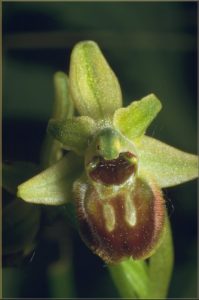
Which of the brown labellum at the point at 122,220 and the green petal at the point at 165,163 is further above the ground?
the green petal at the point at 165,163

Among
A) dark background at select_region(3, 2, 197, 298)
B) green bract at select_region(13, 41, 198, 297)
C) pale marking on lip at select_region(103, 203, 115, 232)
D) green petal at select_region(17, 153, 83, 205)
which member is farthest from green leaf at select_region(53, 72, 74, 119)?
dark background at select_region(3, 2, 197, 298)

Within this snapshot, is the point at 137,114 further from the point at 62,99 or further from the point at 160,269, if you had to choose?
the point at 160,269

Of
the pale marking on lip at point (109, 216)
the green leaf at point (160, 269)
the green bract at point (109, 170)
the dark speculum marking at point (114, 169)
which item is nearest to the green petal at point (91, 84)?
the green bract at point (109, 170)

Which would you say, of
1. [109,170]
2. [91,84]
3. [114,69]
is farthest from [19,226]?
[114,69]

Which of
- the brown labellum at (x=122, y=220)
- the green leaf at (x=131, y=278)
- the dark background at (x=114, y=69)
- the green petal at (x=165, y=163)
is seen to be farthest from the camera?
the dark background at (x=114, y=69)

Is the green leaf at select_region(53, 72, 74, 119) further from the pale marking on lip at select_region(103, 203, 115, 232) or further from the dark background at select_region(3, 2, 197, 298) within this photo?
the dark background at select_region(3, 2, 197, 298)

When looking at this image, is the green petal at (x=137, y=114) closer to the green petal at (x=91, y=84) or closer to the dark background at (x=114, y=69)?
the green petal at (x=91, y=84)
